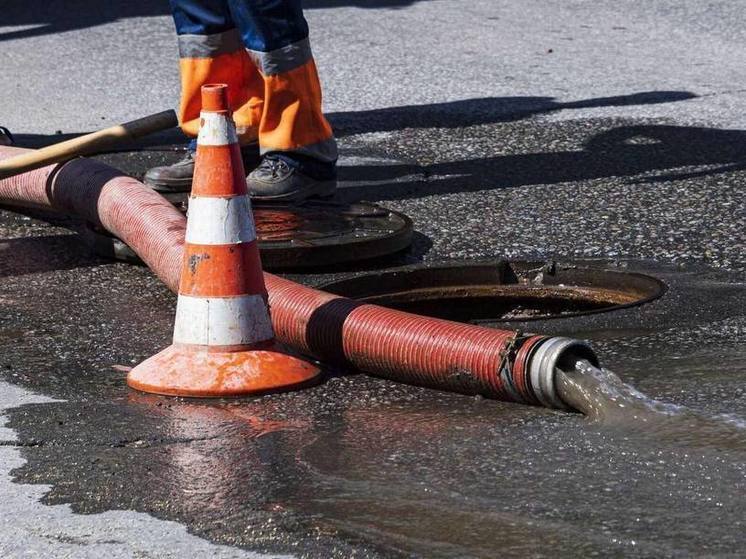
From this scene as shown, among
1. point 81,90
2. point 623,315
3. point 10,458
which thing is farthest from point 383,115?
point 10,458

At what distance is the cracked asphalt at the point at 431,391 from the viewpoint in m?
2.74

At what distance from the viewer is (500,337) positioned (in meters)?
3.52

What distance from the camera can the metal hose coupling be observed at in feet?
11.0

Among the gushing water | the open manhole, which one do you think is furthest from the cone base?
the open manhole

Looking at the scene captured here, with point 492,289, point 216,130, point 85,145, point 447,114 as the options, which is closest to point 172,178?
point 85,145

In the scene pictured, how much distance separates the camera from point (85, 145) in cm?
488

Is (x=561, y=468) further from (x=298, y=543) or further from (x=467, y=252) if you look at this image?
(x=467, y=252)

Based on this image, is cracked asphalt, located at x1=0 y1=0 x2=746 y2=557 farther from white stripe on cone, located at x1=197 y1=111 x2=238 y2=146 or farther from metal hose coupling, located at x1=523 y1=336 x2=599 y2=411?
white stripe on cone, located at x1=197 y1=111 x2=238 y2=146

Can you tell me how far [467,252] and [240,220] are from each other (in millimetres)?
1333

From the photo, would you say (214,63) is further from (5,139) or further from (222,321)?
(222,321)

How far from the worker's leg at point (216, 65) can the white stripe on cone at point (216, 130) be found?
1973 mm

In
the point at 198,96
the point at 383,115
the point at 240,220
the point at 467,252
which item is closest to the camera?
the point at 240,220

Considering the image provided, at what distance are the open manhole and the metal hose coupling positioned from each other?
3.70 ft

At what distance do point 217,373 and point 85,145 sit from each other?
1.53m
